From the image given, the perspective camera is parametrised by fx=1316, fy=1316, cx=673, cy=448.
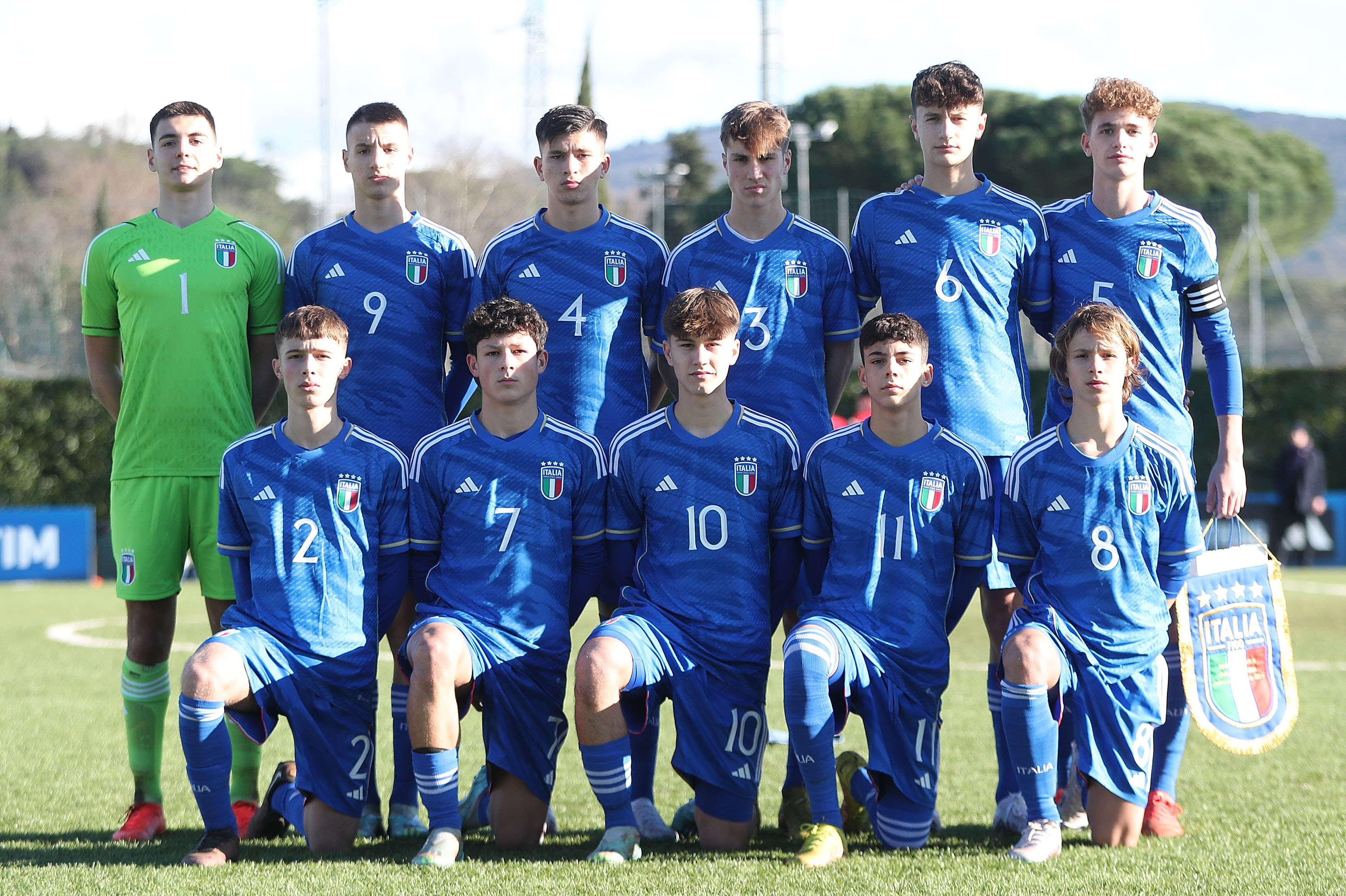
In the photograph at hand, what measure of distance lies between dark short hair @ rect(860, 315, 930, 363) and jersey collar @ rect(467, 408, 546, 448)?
97cm

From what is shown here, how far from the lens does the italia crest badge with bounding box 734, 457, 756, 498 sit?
381 cm

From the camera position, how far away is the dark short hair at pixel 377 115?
4.20 m

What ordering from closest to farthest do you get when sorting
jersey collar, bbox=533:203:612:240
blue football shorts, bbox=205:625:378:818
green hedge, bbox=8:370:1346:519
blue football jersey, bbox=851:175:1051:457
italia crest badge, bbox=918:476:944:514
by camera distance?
blue football shorts, bbox=205:625:378:818 → italia crest badge, bbox=918:476:944:514 → blue football jersey, bbox=851:175:1051:457 → jersey collar, bbox=533:203:612:240 → green hedge, bbox=8:370:1346:519

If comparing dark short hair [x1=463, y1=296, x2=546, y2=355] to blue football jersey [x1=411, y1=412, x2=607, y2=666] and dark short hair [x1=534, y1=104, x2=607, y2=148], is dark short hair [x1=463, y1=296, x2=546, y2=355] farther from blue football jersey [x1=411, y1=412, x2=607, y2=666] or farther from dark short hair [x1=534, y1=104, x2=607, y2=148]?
dark short hair [x1=534, y1=104, x2=607, y2=148]

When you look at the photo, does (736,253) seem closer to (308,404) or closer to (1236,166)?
(308,404)

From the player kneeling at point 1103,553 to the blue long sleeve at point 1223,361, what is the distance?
50 cm

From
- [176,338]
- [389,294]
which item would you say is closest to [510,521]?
[389,294]

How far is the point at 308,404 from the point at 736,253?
54.3 inches

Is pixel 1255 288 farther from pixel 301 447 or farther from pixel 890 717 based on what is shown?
pixel 301 447

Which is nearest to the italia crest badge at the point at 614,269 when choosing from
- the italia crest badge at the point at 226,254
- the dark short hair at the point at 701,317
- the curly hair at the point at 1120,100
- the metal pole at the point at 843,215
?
the dark short hair at the point at 701,317

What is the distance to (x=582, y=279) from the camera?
4.17 m

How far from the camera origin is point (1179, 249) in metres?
4.07

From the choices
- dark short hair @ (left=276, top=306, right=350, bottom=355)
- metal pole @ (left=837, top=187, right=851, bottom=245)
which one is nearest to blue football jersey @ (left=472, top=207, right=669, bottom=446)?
dark short hair @ (left=276, top=306, right=350, bottom=355)

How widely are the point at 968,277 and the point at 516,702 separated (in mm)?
1846
